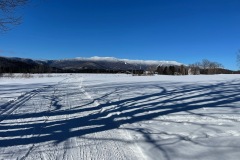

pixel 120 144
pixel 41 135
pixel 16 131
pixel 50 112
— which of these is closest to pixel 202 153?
pixel 120 144

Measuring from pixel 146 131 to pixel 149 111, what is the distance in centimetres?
268

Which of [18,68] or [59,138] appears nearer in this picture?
[59,138]

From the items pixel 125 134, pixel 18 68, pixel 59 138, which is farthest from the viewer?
pixel 18 68

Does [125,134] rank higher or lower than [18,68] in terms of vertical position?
higher

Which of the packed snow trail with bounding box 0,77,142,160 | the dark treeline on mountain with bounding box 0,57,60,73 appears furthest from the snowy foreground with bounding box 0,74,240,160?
the dark treeline on mountain with bounding box 0,57,60,73

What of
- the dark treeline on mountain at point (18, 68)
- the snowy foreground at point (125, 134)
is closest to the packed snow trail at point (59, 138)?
the snowy foreground at point (125, 134)

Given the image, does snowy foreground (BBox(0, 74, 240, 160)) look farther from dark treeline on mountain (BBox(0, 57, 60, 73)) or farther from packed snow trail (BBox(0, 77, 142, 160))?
dark treeline on mountain (BBox(0, 57, 60, 73))

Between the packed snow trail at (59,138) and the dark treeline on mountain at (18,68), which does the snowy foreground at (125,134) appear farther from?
the dark treeline on mountain at (18,68)

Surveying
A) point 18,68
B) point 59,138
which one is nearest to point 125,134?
point 59,138

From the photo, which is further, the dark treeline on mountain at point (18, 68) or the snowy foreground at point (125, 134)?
the dark treeline on mountain at point (18, 68)

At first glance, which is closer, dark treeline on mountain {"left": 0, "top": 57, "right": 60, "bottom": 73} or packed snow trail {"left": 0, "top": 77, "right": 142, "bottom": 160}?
packed snow trail {"left": 0, "top": 77, "right": 142, "bottom": 160}

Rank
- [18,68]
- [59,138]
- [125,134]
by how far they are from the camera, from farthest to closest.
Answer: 1. [18,68]
2. [125,134]
3. [59,138]

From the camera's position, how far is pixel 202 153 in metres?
4.46

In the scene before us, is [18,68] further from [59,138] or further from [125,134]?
[125,134]
